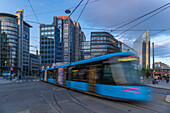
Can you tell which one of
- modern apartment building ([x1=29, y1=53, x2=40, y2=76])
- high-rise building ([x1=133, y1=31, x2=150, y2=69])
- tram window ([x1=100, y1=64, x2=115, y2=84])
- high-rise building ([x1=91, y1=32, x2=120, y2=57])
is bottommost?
modern apartment building ([x1=29, y1=53, x2=40, y2=76])

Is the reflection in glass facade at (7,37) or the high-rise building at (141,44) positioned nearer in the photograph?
the high-rise building at (141,44)

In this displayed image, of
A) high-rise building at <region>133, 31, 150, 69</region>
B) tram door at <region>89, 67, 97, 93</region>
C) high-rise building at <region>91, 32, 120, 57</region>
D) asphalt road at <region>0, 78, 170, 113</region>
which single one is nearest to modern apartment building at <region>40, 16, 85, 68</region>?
high-rise building at <region>91, 32, 120, 57</region>

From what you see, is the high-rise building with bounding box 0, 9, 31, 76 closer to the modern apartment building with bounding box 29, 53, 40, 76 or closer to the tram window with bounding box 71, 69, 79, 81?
the modern apartment building with bounding box 29, 53, 40, 76

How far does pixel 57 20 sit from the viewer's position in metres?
84.8

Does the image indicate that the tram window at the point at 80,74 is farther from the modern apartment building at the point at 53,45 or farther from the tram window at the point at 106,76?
the modern apartment building at the point at 53,45

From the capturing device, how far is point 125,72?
7.14 meters

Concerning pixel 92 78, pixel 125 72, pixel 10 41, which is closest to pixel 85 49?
pixel 10 41

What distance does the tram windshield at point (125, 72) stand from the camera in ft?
23.2

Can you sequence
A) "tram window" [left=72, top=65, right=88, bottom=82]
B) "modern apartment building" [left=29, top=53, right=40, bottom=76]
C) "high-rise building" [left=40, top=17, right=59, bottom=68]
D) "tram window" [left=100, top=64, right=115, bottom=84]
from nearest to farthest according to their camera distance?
1. "tram window" [left=100, top=64, right=115, bottom=84]
2. "tram window" [left=72, top=65, right=88, bottom=82]
3. "high-rise building" [left=40, top=17, right=59, bottom=68]
4. "modern apartment building" [left=29, top=53, right=40, bottom=76]

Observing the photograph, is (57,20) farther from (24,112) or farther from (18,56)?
(24,112)

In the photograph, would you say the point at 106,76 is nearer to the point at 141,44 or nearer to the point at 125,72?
the point at 125,72

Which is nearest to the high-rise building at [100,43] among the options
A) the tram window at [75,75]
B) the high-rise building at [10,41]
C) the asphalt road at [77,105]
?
the high-rise building at [10,41]

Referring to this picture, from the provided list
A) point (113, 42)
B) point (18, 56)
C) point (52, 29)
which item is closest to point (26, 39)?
point (18, 56)

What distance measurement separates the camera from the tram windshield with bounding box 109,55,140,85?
7.07m
